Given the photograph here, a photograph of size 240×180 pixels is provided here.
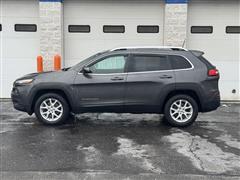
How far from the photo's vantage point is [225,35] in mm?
12070

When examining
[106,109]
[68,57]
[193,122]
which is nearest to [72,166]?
[106,109]

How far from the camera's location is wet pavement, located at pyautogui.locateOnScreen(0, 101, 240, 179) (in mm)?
5211

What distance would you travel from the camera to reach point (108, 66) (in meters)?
7.98

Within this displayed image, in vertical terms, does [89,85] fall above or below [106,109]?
above

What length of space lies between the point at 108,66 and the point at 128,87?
2.01ft

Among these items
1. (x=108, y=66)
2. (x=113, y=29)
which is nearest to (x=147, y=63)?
(x=108, y=66)

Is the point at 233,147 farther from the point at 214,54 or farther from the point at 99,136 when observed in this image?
the point at 214,54

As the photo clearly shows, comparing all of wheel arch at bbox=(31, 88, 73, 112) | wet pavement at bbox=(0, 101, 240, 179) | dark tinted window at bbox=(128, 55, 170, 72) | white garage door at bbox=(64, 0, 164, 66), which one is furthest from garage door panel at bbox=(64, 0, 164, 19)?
wheel arch at bbox=(31, 88, 73, 112)

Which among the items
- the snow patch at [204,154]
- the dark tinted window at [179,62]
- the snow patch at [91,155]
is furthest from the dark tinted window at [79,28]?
the snow patch at [91,155]

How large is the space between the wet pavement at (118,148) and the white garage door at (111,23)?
3675 mm

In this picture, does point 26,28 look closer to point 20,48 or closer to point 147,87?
point 20,48

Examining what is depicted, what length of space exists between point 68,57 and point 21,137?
5.48 meters

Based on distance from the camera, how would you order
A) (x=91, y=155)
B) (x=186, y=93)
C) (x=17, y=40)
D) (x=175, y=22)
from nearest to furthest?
(x=91, y=155) < (x=186, y=93) < (x=175, y=22) < (x=17, y=40)

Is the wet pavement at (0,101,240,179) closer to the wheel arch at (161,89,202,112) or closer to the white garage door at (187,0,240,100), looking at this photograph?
the wheel arch at (161,89,202,112)
